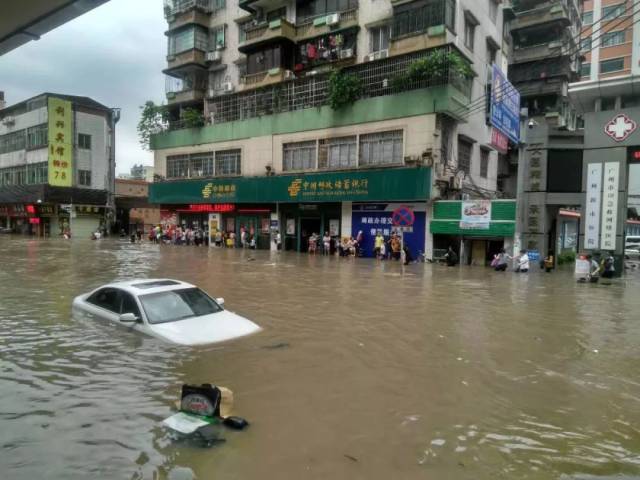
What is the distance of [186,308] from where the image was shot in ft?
26.0

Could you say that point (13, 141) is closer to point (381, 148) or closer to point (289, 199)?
point (289, 199)

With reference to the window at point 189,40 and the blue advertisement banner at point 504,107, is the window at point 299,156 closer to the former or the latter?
the window at point 189,40

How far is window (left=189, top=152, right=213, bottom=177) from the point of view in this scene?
35875mm

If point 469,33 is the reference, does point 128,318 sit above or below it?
below

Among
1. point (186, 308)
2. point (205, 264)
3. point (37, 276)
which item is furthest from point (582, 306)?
point (37, 276)

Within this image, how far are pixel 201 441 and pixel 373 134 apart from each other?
2429 centimetres

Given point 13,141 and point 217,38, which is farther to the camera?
point 13,141

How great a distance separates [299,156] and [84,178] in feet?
90.0

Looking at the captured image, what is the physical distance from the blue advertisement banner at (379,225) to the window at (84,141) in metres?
31.9

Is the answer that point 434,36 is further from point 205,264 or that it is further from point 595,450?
point 595,450

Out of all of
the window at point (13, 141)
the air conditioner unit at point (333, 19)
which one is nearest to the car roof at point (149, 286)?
the air conditioner unit at point (333, 19)

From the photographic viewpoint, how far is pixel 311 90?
29.6 m

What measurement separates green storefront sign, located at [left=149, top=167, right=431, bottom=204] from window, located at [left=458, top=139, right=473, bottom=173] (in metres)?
4.21

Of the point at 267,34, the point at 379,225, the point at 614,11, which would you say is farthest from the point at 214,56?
the point at 614,11
